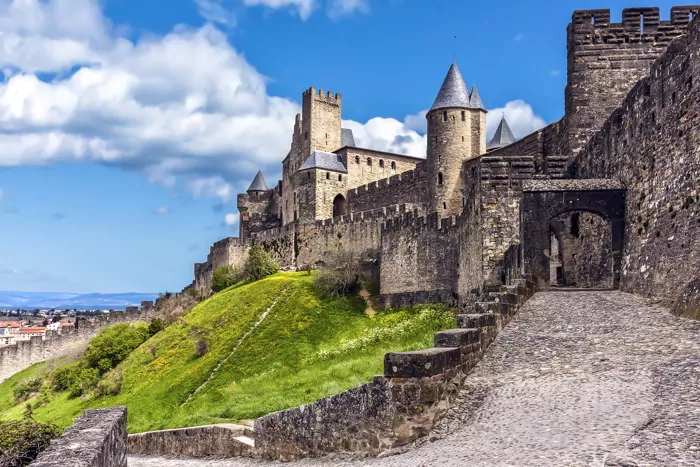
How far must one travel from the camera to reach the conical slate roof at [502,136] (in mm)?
55750

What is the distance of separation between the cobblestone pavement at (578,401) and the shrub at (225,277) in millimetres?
39284

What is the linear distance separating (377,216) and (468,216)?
15383 millimetres

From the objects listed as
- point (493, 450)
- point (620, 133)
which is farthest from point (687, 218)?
point (493, 450)

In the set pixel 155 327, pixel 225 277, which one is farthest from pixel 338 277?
pixel 225 277

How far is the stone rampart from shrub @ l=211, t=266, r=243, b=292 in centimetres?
4295

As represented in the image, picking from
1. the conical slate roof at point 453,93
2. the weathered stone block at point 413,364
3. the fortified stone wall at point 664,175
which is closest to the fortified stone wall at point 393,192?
the conical slate roof at point 453,93

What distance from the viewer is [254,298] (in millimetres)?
42938

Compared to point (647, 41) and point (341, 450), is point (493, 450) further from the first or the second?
point (647, 41)

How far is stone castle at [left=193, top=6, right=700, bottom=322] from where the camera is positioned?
17109mm

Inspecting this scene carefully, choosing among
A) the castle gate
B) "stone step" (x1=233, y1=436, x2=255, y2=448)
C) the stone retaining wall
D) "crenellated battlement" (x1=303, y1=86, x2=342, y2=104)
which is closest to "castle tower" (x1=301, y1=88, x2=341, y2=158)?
"crenellated battlement" (x1=303, y1=86, x2=342, y2=104)

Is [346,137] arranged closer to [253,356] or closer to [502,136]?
[502,136]

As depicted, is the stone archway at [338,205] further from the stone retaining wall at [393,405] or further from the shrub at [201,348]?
the stone retaining wall at [393,405]

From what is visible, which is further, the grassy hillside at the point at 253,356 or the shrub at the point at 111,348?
the shrub at the point at 111,348

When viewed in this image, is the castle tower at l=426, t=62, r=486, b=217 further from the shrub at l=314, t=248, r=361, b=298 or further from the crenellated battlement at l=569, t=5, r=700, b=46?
the crenellated battlement at l=569, t=5, r=700, b=46
